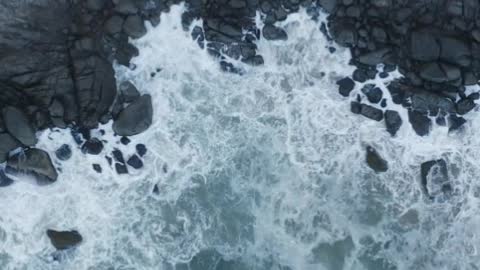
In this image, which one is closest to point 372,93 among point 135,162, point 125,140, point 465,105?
point 465,105

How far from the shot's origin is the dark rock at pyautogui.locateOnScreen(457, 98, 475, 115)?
1767cm

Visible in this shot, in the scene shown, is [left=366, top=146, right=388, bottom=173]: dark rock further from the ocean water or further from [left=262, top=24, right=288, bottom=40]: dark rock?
[left=262, top=24, right=288, bottom=40]: dark rock

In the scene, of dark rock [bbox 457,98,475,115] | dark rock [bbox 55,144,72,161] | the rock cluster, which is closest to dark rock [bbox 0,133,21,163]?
dark rock [bbox 55,144,72,161]

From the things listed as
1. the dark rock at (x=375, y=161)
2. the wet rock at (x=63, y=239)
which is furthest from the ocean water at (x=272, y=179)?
the wet rock at (x=63, y=239)

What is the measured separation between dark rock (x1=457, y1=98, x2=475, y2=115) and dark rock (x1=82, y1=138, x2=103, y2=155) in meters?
12.9

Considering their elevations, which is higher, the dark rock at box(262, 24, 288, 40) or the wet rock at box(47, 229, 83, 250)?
the dark rock at box(262, 24, 288, 40)

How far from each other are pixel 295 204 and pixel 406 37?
7102 mm

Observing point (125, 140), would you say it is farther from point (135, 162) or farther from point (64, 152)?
point (64, 152)

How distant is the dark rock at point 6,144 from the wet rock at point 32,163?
0.24 meters

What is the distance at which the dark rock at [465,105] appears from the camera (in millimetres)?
17672

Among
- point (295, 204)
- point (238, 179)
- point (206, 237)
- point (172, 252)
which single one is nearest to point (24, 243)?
point (172, 252)

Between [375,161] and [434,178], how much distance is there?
227 cm

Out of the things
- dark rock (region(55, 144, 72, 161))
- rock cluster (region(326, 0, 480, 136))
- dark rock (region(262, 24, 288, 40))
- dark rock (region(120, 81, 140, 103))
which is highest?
rock cluster (region(326, 0, 480, 136))

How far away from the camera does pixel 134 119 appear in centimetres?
1719
